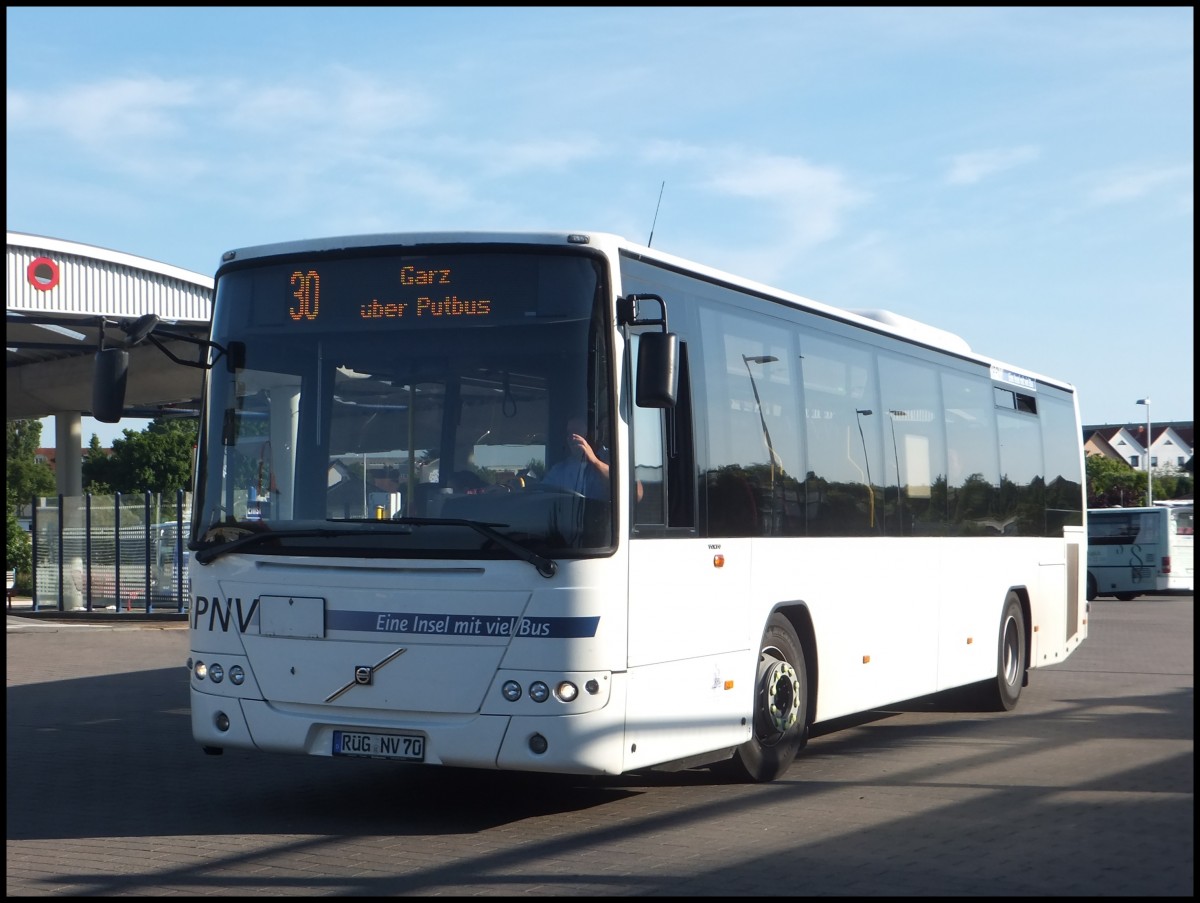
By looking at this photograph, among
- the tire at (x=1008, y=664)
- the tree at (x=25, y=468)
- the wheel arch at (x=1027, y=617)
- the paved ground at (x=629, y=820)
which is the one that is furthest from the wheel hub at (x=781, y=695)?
the tree at (x=25, y=468)

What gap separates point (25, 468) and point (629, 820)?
339ft

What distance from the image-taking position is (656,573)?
8305mm

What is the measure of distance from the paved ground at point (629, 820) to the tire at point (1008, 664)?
2.26 feet

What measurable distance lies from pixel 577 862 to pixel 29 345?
72.4 feet

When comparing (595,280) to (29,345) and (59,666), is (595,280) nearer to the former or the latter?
(59,666)

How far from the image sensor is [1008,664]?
46.9ft

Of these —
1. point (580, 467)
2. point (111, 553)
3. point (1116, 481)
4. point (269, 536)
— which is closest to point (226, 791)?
point (269, 536)

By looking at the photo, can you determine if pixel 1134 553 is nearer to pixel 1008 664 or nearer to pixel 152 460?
pixel 1008 664

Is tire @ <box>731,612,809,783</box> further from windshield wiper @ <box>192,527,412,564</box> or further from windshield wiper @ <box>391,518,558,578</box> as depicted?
windshield wiper @ <box>192,527,412,564</box>

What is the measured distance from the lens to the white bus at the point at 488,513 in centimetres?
785

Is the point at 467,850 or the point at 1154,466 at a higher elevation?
the point at 1154,466

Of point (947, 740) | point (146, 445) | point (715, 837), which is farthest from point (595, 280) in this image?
point (146, 445)

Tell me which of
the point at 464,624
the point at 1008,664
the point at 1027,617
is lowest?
the point at 1008,664

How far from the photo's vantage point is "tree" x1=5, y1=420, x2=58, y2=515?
9829 centimetres
